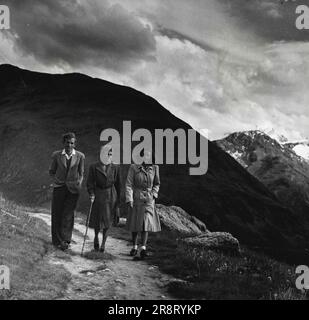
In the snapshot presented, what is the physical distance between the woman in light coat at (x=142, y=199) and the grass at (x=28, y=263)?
2.66m

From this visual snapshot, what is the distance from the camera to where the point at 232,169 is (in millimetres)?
169625

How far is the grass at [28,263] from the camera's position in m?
8.97

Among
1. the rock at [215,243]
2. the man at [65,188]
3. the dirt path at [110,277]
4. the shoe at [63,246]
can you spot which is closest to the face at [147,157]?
the man at [65,188]

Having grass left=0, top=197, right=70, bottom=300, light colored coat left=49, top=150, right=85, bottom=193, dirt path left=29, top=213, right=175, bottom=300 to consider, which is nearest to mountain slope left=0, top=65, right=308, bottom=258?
grass left=0, top=197, right=70, bottom=300

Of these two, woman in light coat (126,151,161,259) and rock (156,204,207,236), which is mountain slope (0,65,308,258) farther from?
woman in light coat (126,151,161,259)

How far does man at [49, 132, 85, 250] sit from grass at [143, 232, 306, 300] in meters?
2.83

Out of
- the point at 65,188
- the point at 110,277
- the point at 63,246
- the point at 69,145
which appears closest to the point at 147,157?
the point at 69,145

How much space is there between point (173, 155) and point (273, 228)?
49.5m

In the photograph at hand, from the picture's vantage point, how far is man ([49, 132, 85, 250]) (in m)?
14.0

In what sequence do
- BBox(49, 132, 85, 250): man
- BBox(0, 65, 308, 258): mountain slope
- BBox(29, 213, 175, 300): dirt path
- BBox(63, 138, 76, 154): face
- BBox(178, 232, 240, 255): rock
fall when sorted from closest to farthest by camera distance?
1. BBox(29, 213, 175, 300): dirt path
2. BBox(63, 138, 76, 154): face
3. BBox(49, 132, 85, 250): man
4. BBox(178, 232, 240, 255): rock
5. BBox(0, 65, 308, 258): mountain slope

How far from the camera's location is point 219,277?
11.8 metres

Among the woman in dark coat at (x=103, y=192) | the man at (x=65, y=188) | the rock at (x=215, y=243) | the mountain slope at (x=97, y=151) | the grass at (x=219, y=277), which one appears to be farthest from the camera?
the mountain slope at (x=97, y=151)

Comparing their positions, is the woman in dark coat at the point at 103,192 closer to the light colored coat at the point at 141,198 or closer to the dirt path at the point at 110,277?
the light colored coat at the point at 141,198
